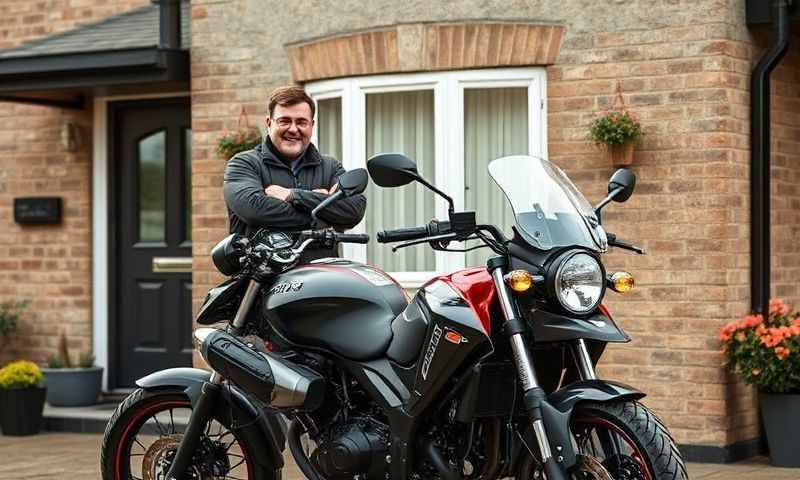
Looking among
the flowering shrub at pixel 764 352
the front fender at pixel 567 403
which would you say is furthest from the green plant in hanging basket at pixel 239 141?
the front fender at pixel 567 403

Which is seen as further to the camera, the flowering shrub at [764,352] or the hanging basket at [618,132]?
the hanging basket at [618,132]

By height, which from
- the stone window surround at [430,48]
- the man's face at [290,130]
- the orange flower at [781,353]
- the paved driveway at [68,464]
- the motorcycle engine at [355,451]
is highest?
the stone window surround at [430,48]

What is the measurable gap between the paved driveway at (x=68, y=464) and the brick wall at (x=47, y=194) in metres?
1.52

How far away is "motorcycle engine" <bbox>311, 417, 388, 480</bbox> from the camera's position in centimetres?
542

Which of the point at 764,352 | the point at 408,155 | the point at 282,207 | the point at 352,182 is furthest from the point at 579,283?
the point at 408,155

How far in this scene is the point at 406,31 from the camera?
9.14 meters

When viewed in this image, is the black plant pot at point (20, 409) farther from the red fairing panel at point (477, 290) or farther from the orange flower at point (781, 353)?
the red fairing panel at point (477, 290)

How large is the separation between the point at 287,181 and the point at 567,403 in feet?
6.59

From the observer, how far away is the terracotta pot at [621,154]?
28.0 feet

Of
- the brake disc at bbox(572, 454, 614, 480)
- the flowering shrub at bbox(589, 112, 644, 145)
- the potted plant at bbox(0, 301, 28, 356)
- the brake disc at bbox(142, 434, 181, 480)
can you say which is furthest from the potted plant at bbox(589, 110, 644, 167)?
the potted plant at bbox(0, 301, 28, 356)

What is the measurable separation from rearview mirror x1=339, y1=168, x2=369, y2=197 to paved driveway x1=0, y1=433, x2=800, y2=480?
2.84 m

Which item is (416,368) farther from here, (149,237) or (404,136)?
(149,237)

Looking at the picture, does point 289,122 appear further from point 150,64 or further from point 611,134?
point 150,64

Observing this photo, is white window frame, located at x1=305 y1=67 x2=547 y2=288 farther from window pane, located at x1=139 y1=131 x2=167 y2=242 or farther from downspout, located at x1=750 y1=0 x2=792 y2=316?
window pane, located at x1=139 y1=131 x2=167 y2=242
